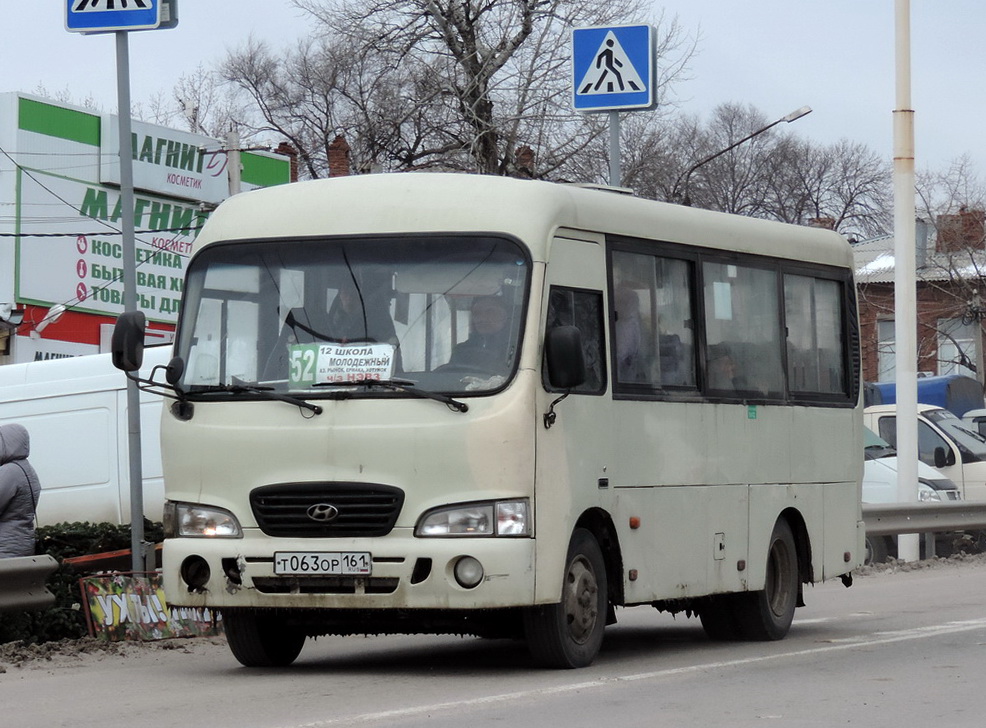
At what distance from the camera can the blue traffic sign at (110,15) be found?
12.6 m

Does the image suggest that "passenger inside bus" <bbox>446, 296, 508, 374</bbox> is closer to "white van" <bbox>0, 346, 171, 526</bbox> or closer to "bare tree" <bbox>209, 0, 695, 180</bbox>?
"white van" <bbox>0, 346, 171, 526</bbox>

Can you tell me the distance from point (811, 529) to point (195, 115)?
57118 millimetres

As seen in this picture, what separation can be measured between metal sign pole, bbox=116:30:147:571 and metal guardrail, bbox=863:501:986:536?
864cm

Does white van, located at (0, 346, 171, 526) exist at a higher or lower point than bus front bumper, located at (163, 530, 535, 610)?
higher

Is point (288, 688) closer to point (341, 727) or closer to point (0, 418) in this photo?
point (341, 727)

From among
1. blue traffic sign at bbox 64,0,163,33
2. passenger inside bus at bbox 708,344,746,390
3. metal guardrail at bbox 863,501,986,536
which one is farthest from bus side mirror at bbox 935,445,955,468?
blue traffic sign at bbox 64,0,163,33

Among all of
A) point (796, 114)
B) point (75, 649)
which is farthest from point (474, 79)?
point (75, 649)

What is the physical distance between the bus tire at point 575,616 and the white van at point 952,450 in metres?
15.2

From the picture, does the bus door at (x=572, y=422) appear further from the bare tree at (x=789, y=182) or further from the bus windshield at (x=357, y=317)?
the bare tree at (x=789, y=182)

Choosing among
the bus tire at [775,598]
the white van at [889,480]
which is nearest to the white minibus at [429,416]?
the bus tire at [775,598]

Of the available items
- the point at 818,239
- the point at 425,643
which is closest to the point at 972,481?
the point at 818,239

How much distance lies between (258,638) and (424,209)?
2.57 m

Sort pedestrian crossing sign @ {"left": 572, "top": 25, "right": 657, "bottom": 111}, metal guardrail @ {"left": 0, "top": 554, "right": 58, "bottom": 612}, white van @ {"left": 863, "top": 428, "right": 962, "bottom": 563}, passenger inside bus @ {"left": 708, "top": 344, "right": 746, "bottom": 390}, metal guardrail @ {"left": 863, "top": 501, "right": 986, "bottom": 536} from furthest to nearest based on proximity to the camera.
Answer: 1. white van @ {"left": 863, "top": 428, "right": 962, "bottom": 563}
2. metal guardrail @ {"left": 863, "top": 501, "right": 986, "bottom": 536}
3. pedestrian crossing sign @ {"left": 572, "top": 25, "right": 657, "bottom": 111}
4. passenger inside bus @ {"left": 708, "top": 344, "right": 746, "bottom": 390}
5. metal guardrail @ {"left": 0, "top": 554, "right": 58, "bottom": 612}

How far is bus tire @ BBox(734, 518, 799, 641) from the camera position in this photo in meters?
12.2
